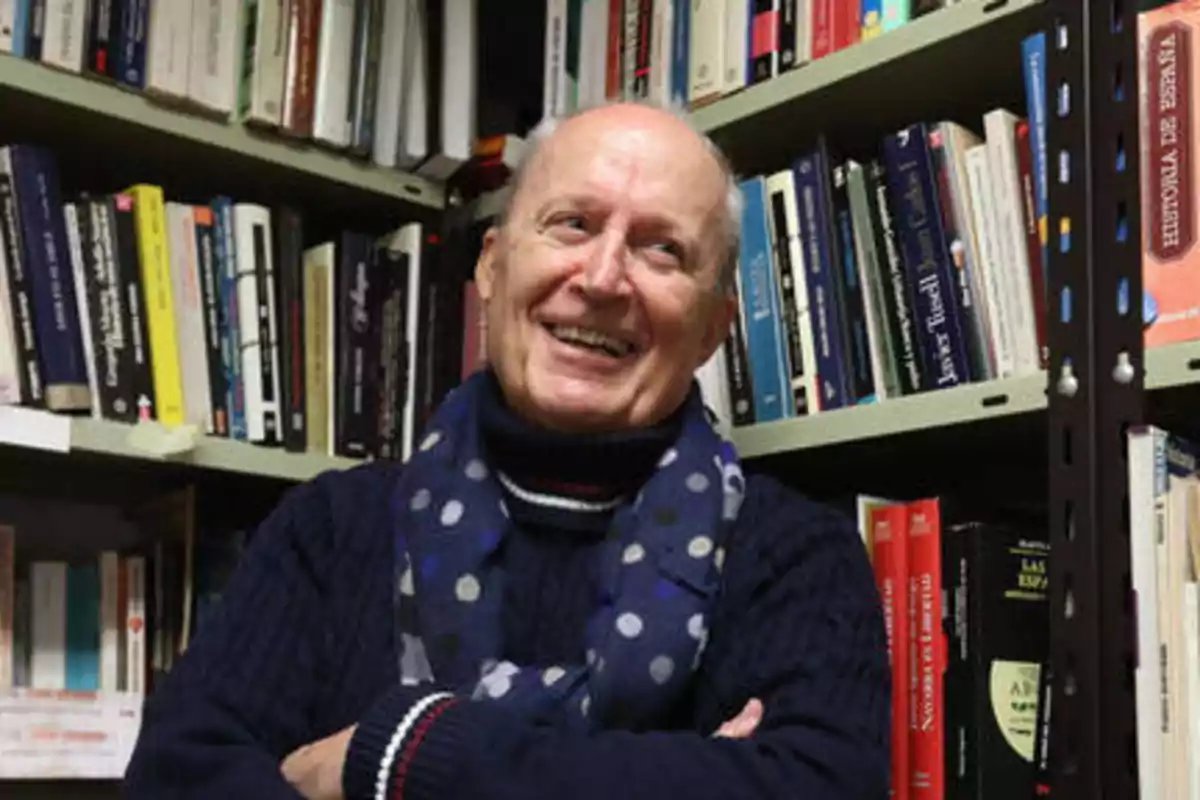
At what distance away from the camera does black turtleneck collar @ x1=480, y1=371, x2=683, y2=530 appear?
48.7 inches

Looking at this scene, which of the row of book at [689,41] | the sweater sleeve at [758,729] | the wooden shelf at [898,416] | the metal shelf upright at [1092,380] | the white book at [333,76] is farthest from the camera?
the white book at [333,76]

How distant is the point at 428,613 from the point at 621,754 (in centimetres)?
23

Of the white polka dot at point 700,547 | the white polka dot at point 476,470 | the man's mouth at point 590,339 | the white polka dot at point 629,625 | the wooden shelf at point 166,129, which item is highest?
the wooden shelf at point 166,129

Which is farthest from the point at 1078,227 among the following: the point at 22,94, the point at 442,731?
the point at 22,94

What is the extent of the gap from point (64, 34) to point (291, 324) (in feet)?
1.28

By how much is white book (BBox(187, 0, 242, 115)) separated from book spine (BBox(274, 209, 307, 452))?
0.15m

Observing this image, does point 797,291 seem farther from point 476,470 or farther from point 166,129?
point 166,129

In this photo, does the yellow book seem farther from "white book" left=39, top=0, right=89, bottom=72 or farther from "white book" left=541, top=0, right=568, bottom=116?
"white book" left=541, top=0, right=568, bottom=116

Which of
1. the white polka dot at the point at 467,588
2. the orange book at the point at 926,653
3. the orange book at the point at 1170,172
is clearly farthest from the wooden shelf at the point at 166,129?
the orange book at the point at 1170,172

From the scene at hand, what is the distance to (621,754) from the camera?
1.01 m

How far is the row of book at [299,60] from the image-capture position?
1510 millimetres

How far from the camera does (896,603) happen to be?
1307 millimetres

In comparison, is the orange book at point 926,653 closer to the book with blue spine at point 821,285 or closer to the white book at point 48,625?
the book with blue spine at point 821,285

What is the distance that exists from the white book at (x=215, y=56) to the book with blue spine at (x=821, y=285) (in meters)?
0.65
